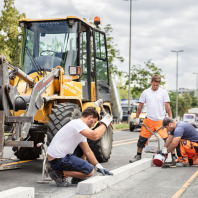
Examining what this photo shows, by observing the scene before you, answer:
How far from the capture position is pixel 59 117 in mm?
8289

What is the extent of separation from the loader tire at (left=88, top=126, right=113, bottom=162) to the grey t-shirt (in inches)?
65.5

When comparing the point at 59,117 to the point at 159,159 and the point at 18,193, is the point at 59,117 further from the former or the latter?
the point at 18,193

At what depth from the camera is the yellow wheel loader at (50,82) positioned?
25.3 ft

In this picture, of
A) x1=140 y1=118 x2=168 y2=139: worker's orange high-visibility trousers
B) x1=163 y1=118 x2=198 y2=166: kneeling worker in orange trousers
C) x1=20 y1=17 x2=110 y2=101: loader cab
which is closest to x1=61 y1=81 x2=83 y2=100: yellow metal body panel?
x1=20 y1=17 x2=110 y2=101: loader cab

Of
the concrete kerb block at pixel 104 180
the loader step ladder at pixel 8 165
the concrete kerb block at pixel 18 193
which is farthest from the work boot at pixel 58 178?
the loader step ladder at pixel 8 165

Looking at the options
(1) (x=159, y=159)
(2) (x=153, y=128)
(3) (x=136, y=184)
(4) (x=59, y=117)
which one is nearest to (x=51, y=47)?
(4) (x=59, y=117)

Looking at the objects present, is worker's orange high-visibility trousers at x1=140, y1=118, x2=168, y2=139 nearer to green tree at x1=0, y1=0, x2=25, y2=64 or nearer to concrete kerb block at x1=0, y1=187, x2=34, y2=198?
concrete kerb block at x1=0, y1=187, x2=34, y2=198

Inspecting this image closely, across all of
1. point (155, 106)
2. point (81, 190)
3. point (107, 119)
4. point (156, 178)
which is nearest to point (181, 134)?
point (155, 106)

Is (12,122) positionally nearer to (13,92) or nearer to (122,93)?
(13,92)

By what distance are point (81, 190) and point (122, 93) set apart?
82.6 m

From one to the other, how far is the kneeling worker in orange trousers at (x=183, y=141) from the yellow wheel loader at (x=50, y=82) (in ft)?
5.42

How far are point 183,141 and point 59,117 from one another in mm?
3056

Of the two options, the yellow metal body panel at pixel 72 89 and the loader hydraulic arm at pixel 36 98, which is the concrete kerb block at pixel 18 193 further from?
the yellow metal body panel at pixel 72 89

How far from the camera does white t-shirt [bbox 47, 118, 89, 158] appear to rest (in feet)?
22.2
